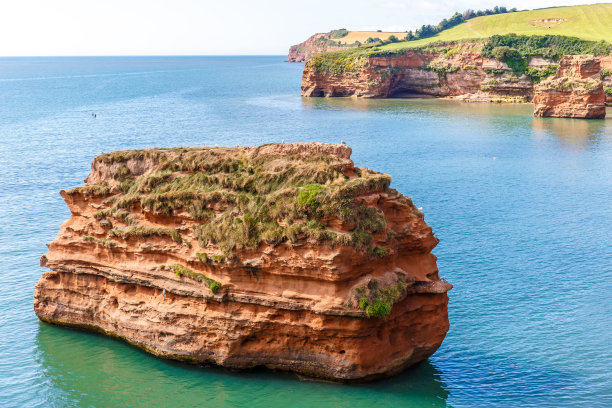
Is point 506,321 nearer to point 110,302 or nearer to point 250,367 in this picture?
point 250,367

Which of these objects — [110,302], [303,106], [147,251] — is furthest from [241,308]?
[303,106]

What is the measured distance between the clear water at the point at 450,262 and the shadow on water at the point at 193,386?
6 cm

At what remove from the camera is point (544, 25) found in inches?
5684

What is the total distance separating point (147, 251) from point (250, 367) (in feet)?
20.6

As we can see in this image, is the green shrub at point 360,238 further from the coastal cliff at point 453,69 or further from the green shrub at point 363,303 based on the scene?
the coastal cliff at point 453,69

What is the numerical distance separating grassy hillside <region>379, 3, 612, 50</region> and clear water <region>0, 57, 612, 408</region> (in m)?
48.4

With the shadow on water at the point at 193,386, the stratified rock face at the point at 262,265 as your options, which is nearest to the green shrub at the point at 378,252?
the stratified rock face at the point at 262,265

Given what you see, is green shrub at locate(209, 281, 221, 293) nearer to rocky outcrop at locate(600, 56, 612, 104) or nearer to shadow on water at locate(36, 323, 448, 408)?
shadow on water at locate(36, 323, 448, 408)

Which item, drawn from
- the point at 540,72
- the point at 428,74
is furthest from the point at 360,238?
the point at 428,74

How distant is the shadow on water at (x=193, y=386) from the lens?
22141 mm

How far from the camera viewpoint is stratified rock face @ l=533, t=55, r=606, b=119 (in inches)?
3738

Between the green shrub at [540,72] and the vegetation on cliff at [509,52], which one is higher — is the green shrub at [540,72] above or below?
below

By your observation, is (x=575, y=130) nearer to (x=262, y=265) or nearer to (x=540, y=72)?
(x=540, y=72)

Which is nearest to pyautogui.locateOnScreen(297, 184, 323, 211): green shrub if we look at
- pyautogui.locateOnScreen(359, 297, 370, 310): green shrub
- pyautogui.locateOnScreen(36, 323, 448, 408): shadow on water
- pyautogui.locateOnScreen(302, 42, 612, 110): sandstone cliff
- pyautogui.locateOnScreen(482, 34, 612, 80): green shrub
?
pyautogui.locateOnScreen(359, 297, 370, 310): green shrub
